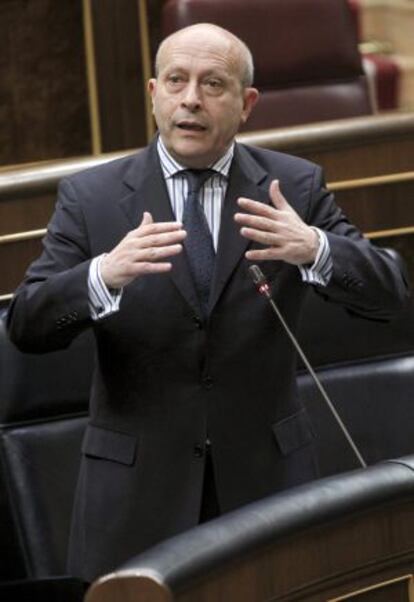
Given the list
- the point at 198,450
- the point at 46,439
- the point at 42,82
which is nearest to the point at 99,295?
the point at 198,450

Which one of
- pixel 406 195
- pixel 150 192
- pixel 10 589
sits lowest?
pixel 10 589

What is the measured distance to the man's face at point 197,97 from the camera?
3.00 feet

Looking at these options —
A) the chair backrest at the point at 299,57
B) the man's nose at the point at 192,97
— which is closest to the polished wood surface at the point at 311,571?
the man's nose at the point at 192,97

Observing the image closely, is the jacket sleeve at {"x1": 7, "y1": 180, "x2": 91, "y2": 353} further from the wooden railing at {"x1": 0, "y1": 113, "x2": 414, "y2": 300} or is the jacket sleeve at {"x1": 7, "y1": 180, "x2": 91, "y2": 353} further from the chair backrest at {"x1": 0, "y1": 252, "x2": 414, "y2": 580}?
the wooden railing at {"x1": 0, "y1": 113, "x2": 414, "y2": 300}

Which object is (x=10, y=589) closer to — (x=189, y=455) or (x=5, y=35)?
(x=189, y=455)

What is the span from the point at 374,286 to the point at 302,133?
529 millimetres

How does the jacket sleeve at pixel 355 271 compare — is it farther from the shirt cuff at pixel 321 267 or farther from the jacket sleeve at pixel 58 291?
the jacket sleeve at pixel 58 291

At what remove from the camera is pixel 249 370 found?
3.09 feet

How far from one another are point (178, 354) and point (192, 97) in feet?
0.52

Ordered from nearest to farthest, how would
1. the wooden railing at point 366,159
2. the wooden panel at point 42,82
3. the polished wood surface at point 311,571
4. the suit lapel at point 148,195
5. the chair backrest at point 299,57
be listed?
the polished wood surface at point 311,571 < the suit lapel at point 148,195 < the wooden railing at point 366,159 < the chair backrest at point 299,57 < the wooden panel at point 42,82

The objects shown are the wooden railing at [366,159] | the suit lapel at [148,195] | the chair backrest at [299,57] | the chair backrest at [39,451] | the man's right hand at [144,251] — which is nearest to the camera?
the man's right hand at [144,251]

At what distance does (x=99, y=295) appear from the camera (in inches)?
34.3

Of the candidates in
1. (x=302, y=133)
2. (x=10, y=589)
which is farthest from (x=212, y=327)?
(x=302, y=133)

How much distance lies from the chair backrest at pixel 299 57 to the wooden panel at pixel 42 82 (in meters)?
0.24
